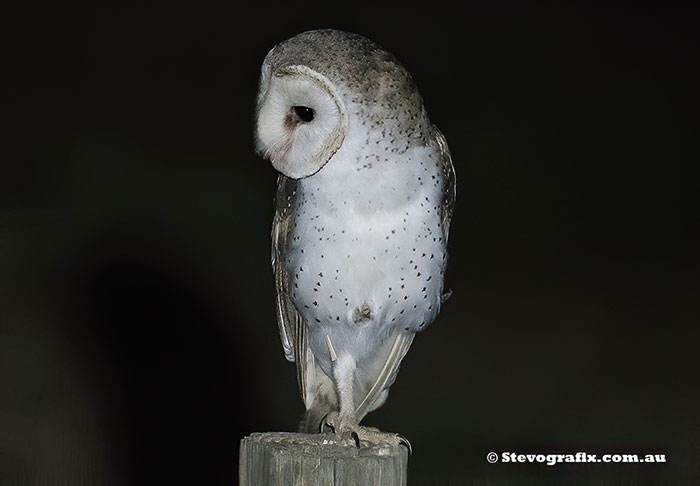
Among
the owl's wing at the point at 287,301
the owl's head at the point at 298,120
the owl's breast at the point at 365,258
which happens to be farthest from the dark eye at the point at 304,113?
the owl's wing at the point at 287,301

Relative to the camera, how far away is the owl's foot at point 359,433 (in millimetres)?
2148

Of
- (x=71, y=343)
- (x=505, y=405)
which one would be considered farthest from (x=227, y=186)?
(x=505, y=405)

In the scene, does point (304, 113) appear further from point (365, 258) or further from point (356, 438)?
point (356, 438)

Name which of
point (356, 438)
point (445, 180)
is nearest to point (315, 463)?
point (356, 438)

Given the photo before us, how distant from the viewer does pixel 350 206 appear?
7.18ft

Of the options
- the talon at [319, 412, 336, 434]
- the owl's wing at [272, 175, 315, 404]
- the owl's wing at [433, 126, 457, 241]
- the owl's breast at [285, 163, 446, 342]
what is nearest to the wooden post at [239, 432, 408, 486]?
the talon at [319, 412, 336, 434]

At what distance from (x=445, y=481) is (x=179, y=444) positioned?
1188mm

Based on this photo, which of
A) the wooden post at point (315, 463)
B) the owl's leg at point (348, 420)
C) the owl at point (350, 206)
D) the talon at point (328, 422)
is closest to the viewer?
the wooden post at point (315, 463)

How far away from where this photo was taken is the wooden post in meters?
1.93

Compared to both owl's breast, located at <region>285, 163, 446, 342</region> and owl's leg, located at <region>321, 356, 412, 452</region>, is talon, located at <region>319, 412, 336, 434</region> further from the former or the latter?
owl's breast, located at <region>285, 163, 446, 342</region>

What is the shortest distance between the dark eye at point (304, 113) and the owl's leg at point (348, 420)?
24.4 inches

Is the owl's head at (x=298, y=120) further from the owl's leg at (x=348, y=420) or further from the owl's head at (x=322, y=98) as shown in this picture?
the owl's leg at (x=348, y=420)

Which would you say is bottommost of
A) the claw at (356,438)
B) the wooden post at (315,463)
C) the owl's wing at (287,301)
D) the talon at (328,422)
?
the wooden post at (315,463)

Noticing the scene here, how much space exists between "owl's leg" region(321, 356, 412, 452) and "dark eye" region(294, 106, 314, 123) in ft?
2.04
